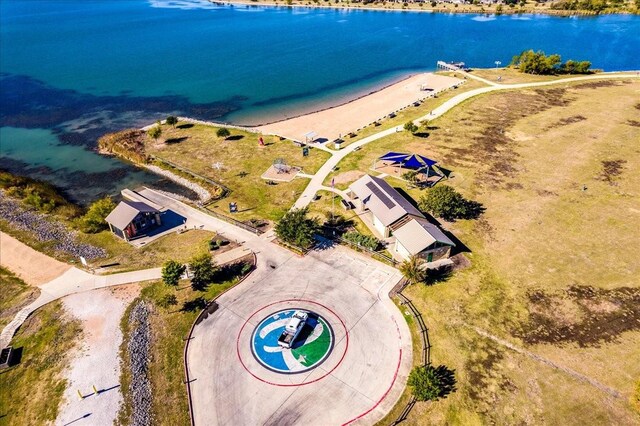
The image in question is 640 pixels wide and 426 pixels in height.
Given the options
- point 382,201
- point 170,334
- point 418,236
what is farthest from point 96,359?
point 382,201

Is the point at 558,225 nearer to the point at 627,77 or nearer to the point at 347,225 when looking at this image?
the point at 347,225

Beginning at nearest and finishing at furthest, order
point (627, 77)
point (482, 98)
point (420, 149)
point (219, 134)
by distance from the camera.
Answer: point (420, 149)
point (219, 134)
point (482, 98)
point (627, 77)

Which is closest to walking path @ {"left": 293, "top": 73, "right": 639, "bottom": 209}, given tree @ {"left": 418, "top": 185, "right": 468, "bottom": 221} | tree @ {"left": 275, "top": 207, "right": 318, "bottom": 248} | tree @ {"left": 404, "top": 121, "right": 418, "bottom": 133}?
tree @ {"left": 404, "top": 121, "right": 418, "bottom": 133}

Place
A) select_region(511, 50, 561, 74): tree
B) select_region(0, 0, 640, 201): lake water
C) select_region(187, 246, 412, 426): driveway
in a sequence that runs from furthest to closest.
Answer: select_region(511, 50, 561, 74): tree, select_region(0, 0, 640, 201): lake water, select_region(187, 246, 412, 426): driveway

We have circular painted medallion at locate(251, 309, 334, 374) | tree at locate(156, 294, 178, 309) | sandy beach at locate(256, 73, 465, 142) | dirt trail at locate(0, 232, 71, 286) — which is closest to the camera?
circular painted medallion at locate(251, 309, 334, 374)

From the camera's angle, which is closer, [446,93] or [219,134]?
[219,134]

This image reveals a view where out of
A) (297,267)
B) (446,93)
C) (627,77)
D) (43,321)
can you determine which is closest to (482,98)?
(446,93)

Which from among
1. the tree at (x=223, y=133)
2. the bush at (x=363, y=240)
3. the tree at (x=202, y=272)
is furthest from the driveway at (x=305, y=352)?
the tree at (x=223, y=133)

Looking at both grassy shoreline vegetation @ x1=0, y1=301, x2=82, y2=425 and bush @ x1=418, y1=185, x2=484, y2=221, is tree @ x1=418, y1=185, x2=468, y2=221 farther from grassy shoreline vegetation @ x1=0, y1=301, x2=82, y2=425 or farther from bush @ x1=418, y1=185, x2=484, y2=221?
grassy shoreline vegetation @ x1=0, y1=301, x2=82, y2=425
